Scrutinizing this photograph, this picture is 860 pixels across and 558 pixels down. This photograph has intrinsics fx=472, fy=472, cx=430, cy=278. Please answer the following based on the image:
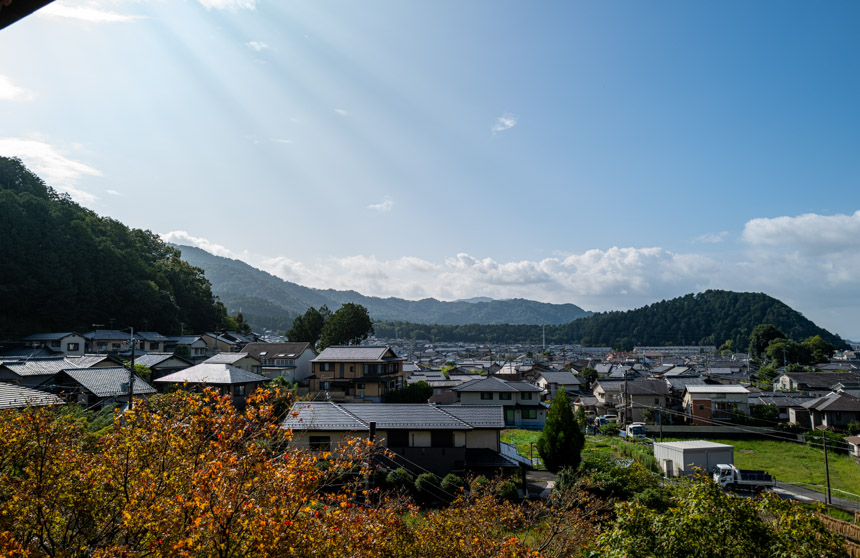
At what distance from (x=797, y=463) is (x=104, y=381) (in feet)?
131

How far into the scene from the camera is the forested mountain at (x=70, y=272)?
154 ft

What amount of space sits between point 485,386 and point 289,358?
66.5ft

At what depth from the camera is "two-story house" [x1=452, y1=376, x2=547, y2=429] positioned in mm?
38281

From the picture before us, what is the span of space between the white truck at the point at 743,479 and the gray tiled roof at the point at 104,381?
95.9 ft

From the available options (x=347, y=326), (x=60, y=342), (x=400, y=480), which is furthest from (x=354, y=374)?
(x=60, y=342)

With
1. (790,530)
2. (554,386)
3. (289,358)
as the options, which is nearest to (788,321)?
(554,386)

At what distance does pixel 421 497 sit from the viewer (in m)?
17.6

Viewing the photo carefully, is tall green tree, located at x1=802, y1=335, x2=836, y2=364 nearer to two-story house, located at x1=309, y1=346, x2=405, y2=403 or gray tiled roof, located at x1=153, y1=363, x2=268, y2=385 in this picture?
two-story house, located at x1=309, y1=346, x2=405, y2=403

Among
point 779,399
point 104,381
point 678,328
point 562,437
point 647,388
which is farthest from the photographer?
point 678,328

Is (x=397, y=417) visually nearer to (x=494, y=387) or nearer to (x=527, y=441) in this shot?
(x=527, y=441)

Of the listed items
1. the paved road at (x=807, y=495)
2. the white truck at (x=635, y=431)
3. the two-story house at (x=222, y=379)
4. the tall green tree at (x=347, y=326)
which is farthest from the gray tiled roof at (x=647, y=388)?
the two-story house at (x=222, y=379)

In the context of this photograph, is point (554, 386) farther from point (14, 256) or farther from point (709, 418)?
point (14, 256)

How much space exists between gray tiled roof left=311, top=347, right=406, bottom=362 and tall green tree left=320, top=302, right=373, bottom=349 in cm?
1395

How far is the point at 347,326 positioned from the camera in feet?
179
